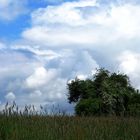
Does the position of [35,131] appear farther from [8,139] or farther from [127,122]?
[127,122]

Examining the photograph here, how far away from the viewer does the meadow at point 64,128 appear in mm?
9969

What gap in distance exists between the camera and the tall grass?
9984mm

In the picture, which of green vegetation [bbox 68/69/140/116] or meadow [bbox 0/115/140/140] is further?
green vegetation [bbox 68/69/140/116]

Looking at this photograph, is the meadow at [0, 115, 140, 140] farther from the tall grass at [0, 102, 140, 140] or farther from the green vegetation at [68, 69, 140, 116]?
the green vegetation at [68, 69, 140, 116]

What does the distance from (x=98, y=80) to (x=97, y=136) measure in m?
24.7

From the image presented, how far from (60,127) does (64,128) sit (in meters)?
0.20

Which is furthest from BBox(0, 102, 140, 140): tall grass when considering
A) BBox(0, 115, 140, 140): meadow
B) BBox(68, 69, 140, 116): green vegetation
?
BBox(68, 69, 140, 116): green vegetation

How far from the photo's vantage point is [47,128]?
1068 centimetres

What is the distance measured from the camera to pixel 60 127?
35.8 ft

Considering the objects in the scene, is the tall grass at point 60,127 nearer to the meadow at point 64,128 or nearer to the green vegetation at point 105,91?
the meadow at point 64,128

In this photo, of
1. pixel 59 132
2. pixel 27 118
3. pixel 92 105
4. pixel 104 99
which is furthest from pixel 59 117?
pixel 104 99

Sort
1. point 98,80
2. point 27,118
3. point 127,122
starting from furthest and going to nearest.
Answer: point 98,80
point 127,122
point 27,118

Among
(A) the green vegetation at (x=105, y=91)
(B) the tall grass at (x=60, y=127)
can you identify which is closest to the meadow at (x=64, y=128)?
(B) the tall grass at (x=60, y=127)

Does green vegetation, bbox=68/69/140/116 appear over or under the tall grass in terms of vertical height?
over
